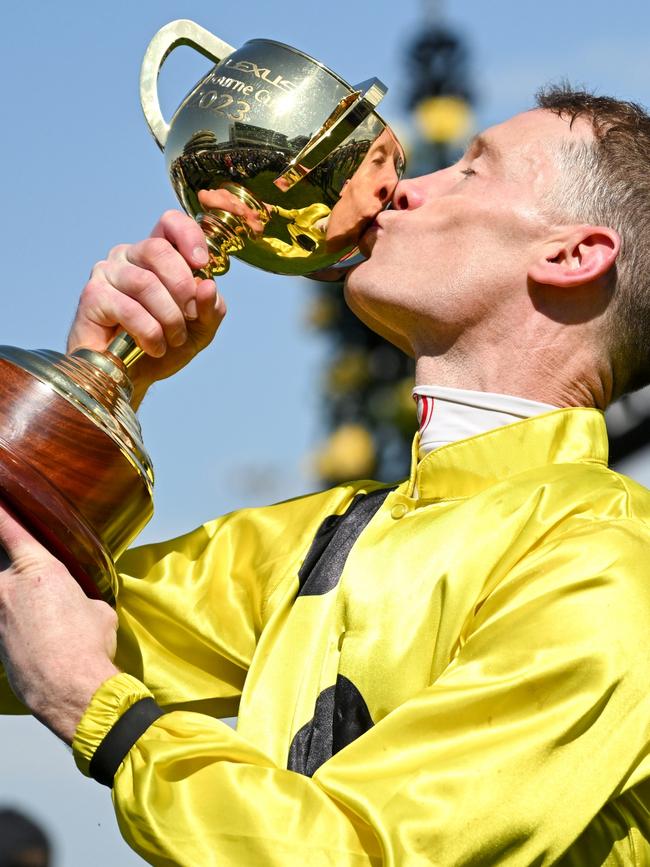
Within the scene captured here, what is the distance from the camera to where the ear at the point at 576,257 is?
3.32 m

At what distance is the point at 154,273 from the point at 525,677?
1167mm

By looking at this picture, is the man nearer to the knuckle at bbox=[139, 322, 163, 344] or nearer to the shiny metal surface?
the knuckle at bbox=[139, 322, 163, 344]

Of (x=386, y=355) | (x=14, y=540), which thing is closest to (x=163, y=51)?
(x=14, y=540)

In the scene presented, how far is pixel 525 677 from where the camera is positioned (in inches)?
94.1

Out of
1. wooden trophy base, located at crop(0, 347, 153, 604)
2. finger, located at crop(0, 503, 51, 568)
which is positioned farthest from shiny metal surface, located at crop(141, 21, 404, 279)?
finger, located at crop(0, 503, 51, 568)

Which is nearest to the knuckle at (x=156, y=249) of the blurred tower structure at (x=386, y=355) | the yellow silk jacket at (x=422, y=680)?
the yellow silk jacket at (x=422, y=680)

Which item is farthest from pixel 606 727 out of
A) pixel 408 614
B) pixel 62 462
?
pixel 62 462

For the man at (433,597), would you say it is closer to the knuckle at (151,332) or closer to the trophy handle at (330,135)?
the knuckle at (151,332)

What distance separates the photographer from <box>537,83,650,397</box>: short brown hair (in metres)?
3.41

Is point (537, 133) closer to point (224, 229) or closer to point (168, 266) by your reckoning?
point (224, 229)

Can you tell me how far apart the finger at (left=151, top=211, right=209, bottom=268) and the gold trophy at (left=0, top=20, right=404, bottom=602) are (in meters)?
0.06

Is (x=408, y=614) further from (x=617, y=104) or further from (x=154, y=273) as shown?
(x=617, y=104)

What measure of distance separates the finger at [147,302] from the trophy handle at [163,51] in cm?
48

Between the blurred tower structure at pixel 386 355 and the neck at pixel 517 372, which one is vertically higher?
the neck at pixel 517 372
